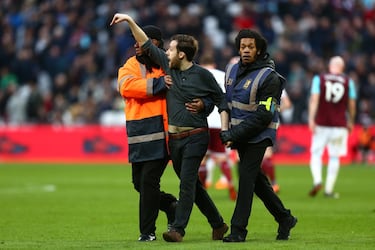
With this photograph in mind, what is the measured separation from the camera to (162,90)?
1092 centimetres

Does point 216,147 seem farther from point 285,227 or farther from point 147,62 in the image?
point 147,62

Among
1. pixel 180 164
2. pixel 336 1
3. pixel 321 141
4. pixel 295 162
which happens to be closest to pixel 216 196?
pixel 321 141

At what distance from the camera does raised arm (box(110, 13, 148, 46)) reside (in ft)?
34.7

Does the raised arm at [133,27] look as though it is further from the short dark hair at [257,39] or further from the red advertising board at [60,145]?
the red advertising board at [60,145]

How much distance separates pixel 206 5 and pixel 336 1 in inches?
181

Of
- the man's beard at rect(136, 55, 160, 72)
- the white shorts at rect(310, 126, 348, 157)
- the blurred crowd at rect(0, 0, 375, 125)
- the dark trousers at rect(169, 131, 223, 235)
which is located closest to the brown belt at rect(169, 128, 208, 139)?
the dark trousers at rect(169, 131, 223, 235)

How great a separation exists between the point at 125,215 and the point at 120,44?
68.1ft

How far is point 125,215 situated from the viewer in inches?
575

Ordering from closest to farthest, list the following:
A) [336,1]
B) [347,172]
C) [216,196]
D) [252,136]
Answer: [252,136]
[216,196]
[347,172]
[336,1]

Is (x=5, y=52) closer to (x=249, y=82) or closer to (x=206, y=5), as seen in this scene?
(x=206, y=5)

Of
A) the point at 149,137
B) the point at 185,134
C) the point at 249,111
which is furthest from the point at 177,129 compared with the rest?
the point at 249,111

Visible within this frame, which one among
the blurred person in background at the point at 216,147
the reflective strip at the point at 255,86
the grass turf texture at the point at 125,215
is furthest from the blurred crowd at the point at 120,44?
the reflective strip at the point at 255,86

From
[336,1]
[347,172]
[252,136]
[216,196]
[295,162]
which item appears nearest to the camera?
[252,136]

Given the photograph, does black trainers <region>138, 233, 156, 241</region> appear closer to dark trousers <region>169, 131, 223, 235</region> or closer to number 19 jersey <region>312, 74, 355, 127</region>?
dark trousers <region>169, 131, 223, 235</region>
